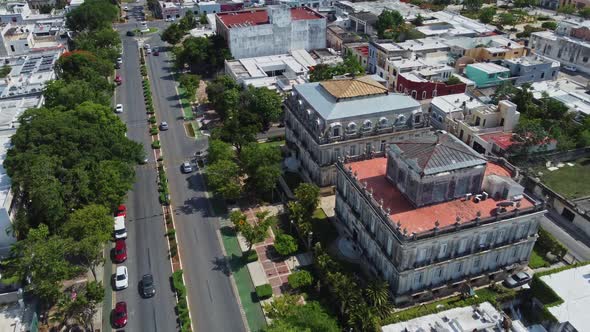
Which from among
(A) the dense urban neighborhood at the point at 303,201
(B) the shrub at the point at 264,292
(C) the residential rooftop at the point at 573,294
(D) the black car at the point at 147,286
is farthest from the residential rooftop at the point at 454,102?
(D) the black car at the point at 147,286

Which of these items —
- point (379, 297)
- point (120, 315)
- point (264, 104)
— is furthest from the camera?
point (264, 104)

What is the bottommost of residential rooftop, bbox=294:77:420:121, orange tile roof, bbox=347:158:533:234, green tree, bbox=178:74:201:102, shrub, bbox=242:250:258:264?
shrub, bbox=242:250:258:264

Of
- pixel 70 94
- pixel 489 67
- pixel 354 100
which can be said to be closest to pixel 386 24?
pixel 489 67

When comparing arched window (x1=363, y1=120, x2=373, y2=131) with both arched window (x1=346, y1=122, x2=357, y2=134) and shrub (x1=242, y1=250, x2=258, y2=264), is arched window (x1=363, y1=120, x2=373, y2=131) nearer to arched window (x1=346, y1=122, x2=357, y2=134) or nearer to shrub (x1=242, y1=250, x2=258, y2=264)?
arched window (x1=346, y1=122, x2=357, y2=134)

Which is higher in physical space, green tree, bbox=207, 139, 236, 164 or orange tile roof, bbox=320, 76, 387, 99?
orange tile roof, bbox=320, 76, 387, 99

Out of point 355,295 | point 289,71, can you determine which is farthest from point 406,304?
point 289,71

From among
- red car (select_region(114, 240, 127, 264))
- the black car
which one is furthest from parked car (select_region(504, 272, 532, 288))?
red car (select_region(114, 240, 127, 264))

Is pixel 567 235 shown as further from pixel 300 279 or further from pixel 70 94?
pixel 70 94

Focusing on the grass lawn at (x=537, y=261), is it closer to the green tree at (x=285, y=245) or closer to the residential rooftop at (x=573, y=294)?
the residential rooftop at (x=573, y=294)
